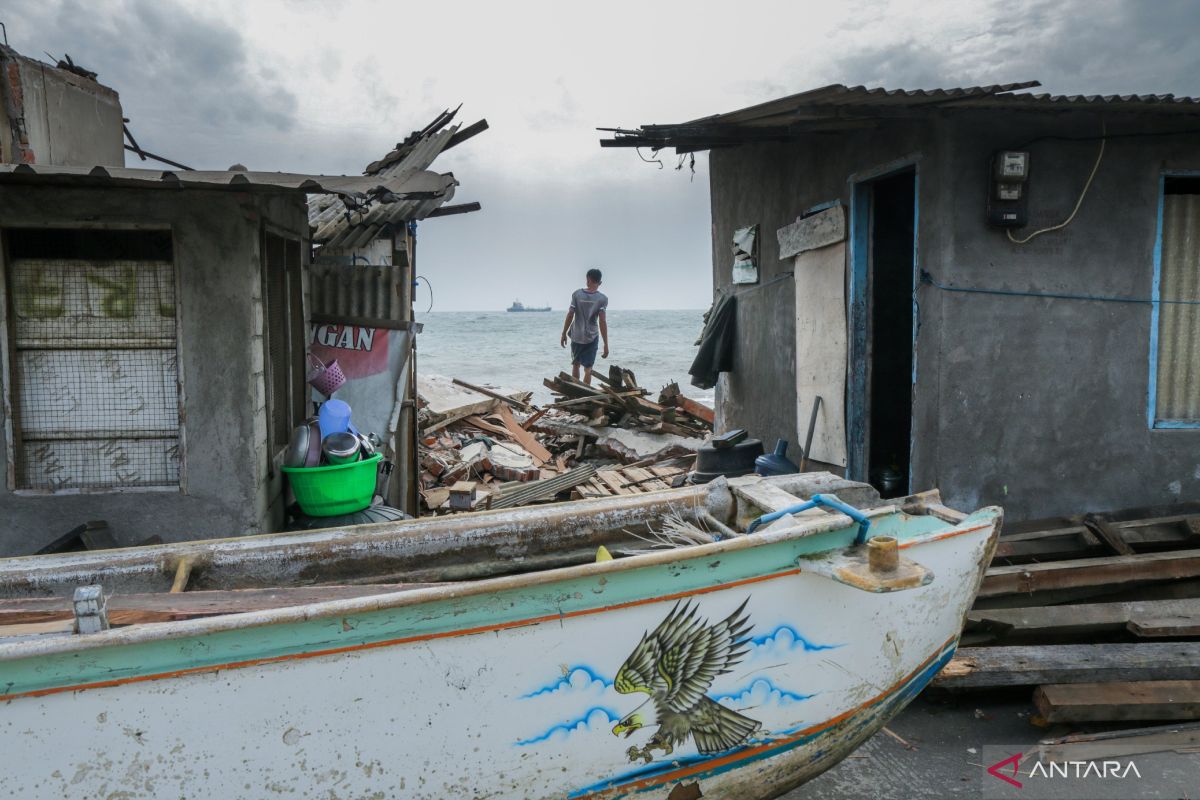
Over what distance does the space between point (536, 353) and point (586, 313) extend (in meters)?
35.1

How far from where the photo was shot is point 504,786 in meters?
2.64

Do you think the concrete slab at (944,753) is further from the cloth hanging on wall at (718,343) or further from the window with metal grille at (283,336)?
the cloth hanging on wall at (718,343)

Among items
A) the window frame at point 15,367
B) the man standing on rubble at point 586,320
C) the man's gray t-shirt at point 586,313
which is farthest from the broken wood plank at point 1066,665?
the man's gray t-shirt at point 586,313

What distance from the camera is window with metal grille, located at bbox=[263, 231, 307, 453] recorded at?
5.32 metres

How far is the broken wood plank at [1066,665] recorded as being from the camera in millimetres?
3885

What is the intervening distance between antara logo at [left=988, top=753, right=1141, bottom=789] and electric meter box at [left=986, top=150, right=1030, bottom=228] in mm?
3141

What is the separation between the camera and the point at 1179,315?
5.72 m

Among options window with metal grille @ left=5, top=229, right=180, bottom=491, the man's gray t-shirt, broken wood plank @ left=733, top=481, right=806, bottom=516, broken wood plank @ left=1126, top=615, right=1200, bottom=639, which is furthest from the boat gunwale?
the man's gray t-shirt

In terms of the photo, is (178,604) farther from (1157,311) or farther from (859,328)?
(1157,311)

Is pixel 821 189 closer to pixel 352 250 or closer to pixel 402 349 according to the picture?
pixel 402 349

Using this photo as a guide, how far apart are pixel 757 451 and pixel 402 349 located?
3.10 metres

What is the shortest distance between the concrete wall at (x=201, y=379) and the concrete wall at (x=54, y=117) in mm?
802

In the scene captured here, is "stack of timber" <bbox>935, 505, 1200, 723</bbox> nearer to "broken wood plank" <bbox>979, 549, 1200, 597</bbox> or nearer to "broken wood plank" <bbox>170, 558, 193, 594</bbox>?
"broken wood plank" <bbox>979, 549, 1200, 597</bbox>

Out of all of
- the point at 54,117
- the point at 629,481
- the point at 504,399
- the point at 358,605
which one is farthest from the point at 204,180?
the point at 504,399
